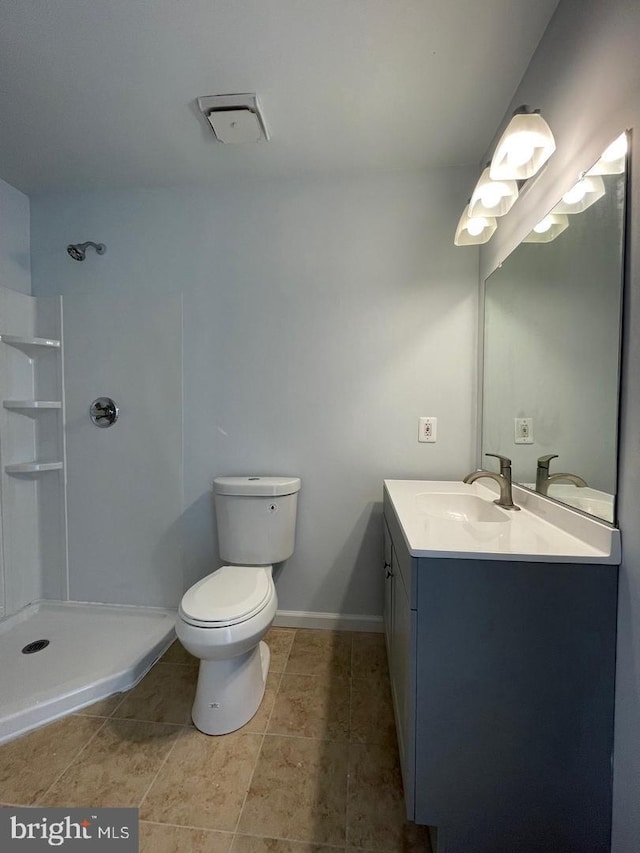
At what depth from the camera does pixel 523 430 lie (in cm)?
124

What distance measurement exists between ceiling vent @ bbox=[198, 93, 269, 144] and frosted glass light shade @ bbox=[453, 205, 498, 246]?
2.90ft

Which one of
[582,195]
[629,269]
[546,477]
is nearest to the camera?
[629,269]

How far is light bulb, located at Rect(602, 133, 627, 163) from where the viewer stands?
2.46 feet

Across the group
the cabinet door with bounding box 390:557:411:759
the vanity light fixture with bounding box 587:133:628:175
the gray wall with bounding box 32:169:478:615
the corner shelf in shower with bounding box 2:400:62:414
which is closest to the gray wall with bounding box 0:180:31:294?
the gray wall with bounding box 32:169:478:615

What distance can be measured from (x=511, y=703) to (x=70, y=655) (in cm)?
177

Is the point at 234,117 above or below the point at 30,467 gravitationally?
above

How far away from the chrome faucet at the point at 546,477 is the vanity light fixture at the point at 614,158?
0.72 metres

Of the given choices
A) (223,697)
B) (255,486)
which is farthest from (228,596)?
(255,486)

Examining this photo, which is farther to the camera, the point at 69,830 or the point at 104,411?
the point at 104,411

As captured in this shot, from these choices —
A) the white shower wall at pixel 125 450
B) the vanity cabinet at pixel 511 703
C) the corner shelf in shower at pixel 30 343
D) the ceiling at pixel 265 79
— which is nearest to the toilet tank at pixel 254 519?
the white shower wall at pixel 125 450

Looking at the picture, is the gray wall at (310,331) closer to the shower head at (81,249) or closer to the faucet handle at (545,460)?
the shower head at (81,249)

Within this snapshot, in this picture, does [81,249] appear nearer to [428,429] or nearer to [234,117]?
[234,117]

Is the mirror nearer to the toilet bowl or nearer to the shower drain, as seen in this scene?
the toilet bowl

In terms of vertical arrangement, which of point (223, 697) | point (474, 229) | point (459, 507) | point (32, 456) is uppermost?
point (474, 229)
